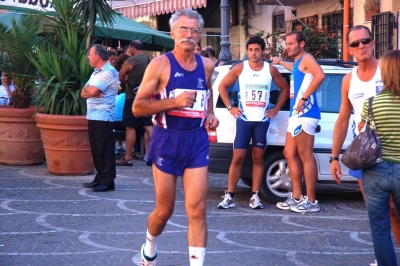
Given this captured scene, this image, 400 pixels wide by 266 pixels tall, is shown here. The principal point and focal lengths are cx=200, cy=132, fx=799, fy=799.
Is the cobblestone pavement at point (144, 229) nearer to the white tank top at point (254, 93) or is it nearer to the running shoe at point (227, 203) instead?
the running shoe at point (227, 203)

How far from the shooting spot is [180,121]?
5773 mm

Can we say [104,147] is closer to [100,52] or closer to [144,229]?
[100,52]

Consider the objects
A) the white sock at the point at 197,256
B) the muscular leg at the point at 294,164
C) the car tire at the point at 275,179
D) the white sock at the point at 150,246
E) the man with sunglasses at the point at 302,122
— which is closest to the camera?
the white sock at the point at 197,256

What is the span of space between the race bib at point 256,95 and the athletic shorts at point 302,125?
45cm

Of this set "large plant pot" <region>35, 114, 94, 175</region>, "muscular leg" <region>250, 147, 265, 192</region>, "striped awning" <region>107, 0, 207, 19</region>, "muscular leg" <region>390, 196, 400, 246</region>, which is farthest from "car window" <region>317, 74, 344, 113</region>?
"striped awning" <region>107, 0, 207, 19</region>

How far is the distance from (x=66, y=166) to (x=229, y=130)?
3.51 m

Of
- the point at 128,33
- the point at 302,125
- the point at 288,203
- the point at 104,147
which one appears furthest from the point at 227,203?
the point at 128,33

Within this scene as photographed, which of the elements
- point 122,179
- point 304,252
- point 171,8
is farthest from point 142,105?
point 171,8

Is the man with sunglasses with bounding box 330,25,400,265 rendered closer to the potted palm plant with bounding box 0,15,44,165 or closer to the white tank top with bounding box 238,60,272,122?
the white tank top with bounding box 238,60,272,122

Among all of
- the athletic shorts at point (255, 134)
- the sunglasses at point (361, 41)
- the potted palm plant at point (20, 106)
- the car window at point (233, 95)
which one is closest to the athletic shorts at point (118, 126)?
the potted palm plant at point (20, 106)

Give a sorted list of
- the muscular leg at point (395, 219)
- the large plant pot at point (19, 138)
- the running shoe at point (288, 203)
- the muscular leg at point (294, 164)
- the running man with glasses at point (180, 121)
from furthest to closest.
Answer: the large plant pot at point (19, 138) → the running shoe at point (288, 203) → the muscular leg at point (294, 164) → the muscular leg at point (395, 219) → the running man with glasses at point (180, 121)

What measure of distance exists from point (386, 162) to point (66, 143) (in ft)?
24.7

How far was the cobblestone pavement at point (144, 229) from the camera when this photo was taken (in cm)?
684

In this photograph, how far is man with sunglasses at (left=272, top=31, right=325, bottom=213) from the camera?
9.20 metres
